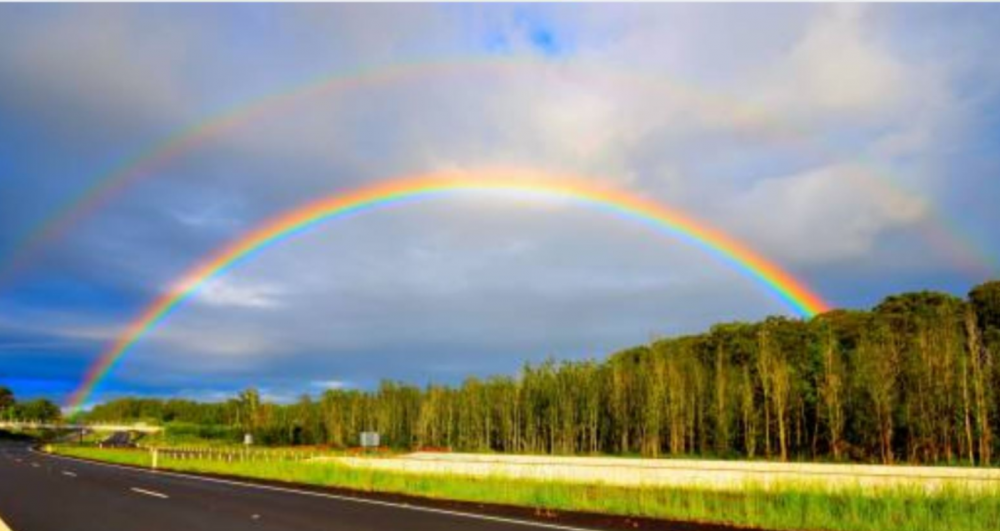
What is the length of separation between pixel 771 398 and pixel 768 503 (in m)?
39.9

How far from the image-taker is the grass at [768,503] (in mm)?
13359

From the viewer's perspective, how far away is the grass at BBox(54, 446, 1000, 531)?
43.8 feet

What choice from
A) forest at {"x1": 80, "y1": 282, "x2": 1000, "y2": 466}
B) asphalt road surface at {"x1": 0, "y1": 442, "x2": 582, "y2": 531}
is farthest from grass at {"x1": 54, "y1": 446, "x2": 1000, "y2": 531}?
forest at {"x1": 80, "y1": 282, "x2": 1000, "y2": 466}

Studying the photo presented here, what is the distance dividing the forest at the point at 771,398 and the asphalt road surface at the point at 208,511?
3305 centimetres

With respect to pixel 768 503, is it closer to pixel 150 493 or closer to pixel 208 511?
pixel 208 511

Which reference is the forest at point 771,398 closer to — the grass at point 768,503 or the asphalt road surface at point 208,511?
the grass at point 768,503

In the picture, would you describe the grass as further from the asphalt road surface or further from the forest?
the forest

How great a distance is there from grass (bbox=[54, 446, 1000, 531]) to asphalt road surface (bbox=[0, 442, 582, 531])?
7.37ft

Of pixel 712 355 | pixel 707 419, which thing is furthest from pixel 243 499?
pixel 712 355

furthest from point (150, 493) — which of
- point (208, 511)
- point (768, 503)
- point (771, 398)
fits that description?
point (771, 398)

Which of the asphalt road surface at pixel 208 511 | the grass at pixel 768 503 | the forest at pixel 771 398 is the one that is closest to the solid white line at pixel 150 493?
the asphalt road surface at pixel 208 511

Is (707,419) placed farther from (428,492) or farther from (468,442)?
(428,492)

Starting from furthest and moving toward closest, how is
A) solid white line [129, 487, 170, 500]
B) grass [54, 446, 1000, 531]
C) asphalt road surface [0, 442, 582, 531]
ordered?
1. solid white line [129, 487, 170, 500]
2. asphalt road surface [0, 442, 582, 531]
3. grass [54, 446, 1000, 531]

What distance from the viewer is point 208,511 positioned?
→ 1708cm
